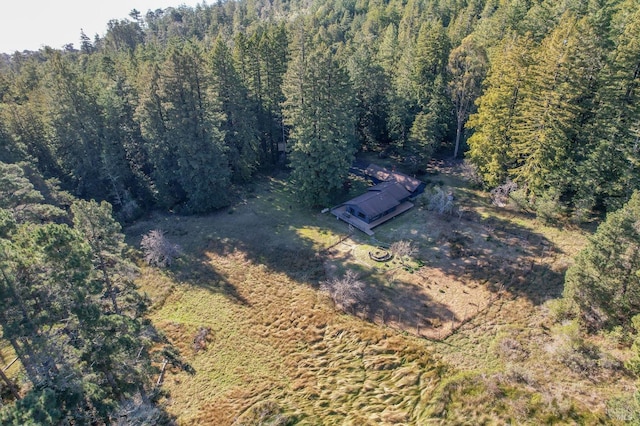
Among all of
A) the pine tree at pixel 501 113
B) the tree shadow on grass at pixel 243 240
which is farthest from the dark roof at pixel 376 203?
the pine tree at pixel 501 113

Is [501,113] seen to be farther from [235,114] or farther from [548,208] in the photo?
[235,114]

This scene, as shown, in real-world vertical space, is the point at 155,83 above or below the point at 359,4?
below

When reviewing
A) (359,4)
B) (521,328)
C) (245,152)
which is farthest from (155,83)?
(359,4)

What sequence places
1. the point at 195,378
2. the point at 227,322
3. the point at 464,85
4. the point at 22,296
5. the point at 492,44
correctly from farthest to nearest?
the point at 492,44
the point at 464,85
the point at 227,322
the point at 195,378
the point at 22,296

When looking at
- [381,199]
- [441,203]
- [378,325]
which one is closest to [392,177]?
[381,199]

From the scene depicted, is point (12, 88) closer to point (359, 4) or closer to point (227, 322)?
point (227, 322)

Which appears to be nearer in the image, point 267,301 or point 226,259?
point 267,301
